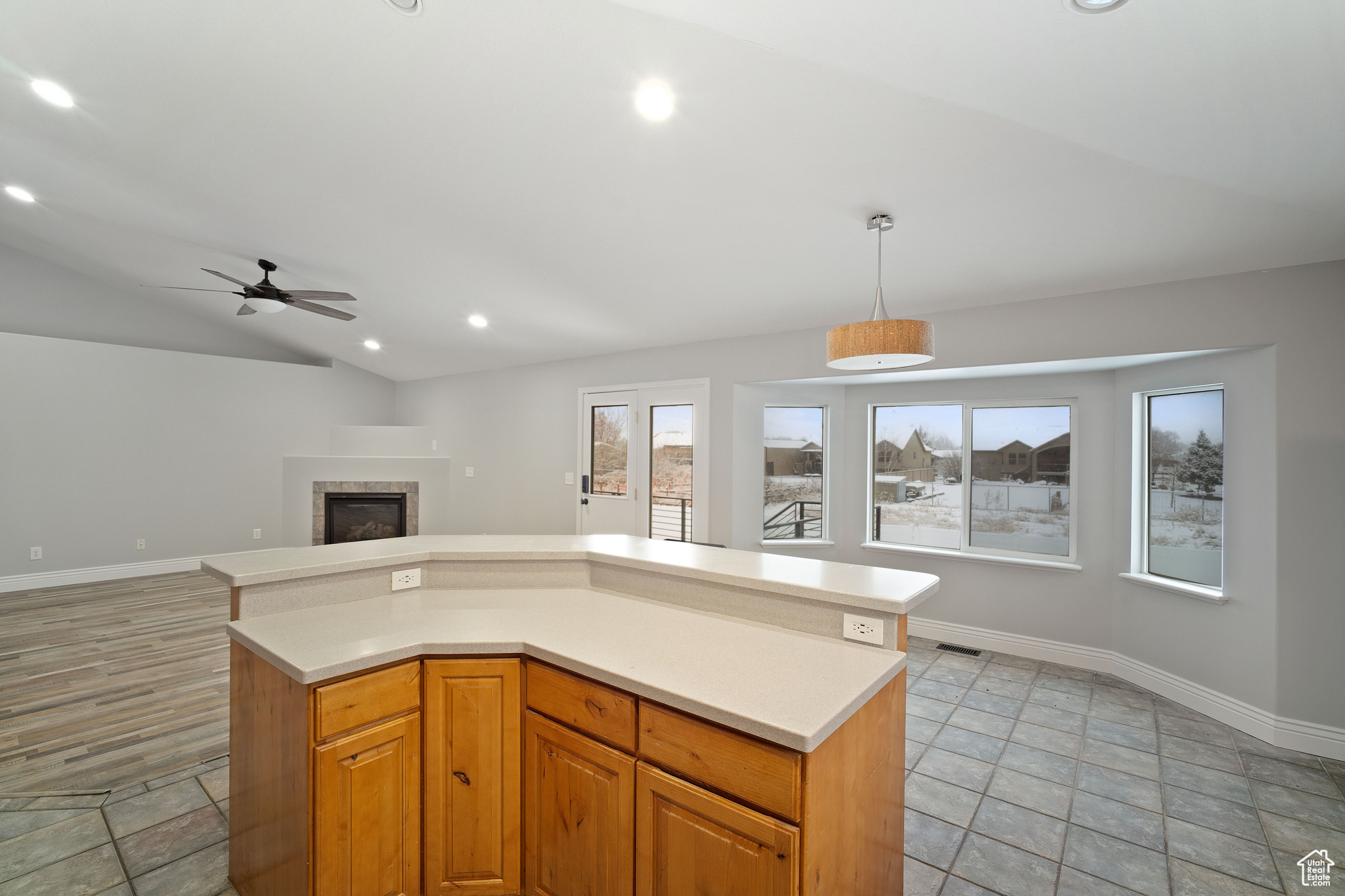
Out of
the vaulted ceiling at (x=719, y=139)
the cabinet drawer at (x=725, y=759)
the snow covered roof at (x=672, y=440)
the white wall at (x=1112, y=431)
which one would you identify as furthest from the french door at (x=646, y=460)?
the cabinet drawer at (x=725, y=759)

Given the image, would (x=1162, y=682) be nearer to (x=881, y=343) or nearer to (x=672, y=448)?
(x=881, y=343)

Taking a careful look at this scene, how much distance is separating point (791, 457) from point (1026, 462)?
176cm

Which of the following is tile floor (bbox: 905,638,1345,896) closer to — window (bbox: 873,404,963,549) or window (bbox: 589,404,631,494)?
window (bbox: 873,404,963,549)

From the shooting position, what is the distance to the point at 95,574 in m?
6.00

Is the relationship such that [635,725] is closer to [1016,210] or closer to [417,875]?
[417,875]

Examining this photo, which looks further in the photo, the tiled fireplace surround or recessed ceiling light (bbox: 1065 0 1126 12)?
the tiled fireplace surround

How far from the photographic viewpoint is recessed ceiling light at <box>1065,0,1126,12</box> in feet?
5.05

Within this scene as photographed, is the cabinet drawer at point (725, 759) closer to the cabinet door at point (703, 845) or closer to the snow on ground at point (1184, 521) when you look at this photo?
the cabinet door at point (703, 845)

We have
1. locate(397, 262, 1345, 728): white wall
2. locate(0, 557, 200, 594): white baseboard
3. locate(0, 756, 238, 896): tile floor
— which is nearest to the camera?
locate(0, 756, 238, 896): tile floor

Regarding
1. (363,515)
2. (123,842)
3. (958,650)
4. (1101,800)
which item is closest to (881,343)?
(1101,800)

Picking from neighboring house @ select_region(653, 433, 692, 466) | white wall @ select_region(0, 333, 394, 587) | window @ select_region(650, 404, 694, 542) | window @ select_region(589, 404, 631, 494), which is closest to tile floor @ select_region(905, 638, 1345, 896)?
window @ select_region(650, 404, 694, 542)

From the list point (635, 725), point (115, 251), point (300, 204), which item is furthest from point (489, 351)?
point (635, 725)

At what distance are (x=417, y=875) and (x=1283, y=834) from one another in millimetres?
3200

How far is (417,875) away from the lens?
1.74m
